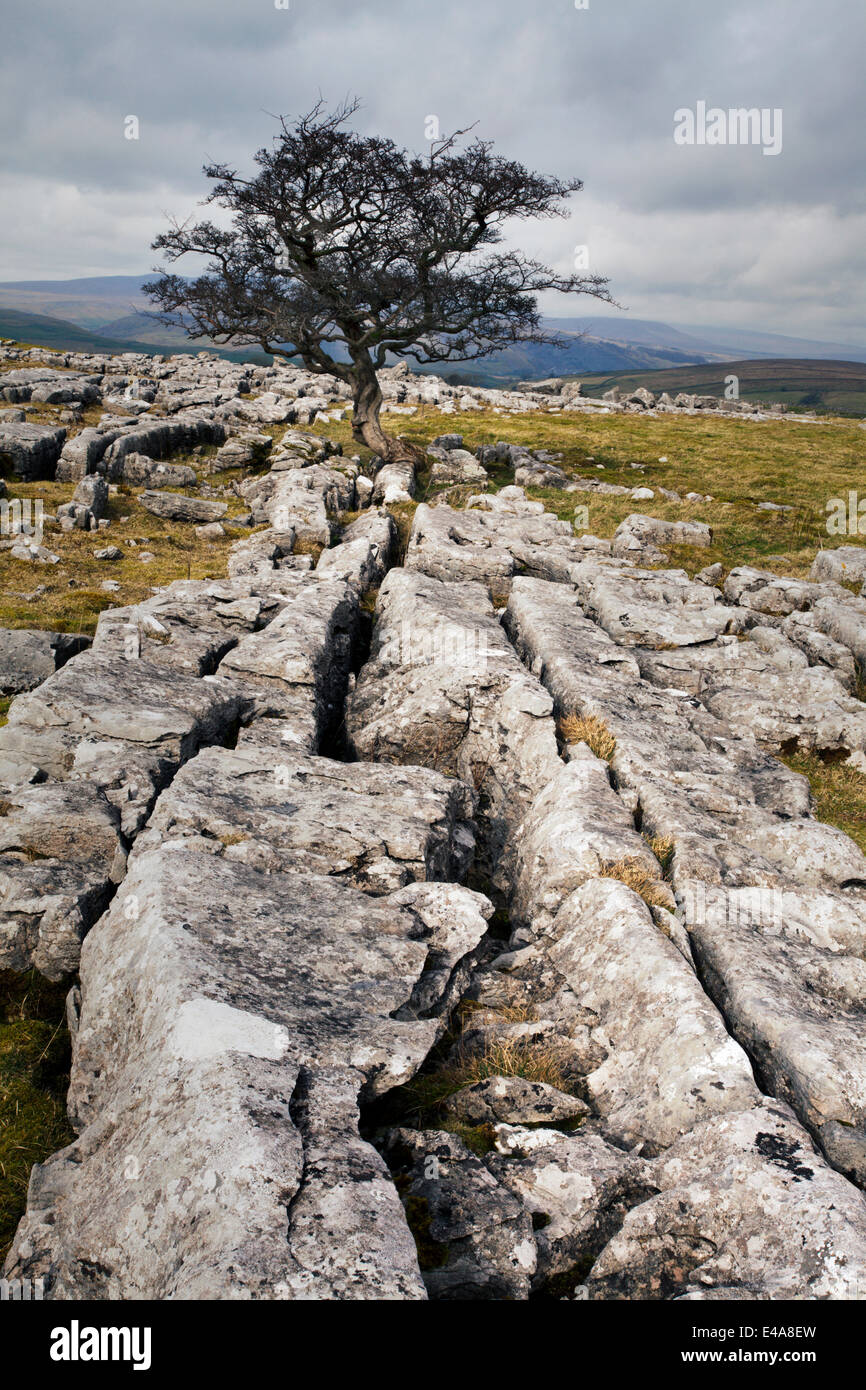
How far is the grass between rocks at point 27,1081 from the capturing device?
21.5 feet

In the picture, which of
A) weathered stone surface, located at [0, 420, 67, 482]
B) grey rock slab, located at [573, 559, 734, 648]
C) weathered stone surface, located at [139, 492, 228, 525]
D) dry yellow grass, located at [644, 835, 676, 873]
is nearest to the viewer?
dry yellow grass, located at [644, 835, 676, 873]

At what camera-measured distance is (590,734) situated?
41.8 feet

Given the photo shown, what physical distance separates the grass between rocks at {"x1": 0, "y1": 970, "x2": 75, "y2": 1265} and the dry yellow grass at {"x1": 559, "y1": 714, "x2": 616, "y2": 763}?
8356mm

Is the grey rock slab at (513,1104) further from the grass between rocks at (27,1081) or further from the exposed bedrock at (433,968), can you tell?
the grass between rocks at (27,1081)

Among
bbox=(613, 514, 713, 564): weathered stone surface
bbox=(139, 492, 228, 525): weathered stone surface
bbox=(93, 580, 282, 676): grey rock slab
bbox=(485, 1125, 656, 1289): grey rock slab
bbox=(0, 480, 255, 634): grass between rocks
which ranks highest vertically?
bbox=(139, 492, 228, 525): weathered stone surface

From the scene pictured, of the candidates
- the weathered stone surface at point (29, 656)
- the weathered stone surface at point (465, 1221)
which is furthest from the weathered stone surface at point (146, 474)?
the weathered stone surface at point (465, 1221)

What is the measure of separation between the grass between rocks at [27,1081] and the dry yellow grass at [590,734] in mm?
8356

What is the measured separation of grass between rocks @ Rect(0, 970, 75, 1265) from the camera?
6.56 meters

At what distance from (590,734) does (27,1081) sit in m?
9.15

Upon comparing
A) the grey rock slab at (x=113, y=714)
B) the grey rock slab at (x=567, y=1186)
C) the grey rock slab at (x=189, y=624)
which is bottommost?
the grey rock slab at (x=567, y=1186)

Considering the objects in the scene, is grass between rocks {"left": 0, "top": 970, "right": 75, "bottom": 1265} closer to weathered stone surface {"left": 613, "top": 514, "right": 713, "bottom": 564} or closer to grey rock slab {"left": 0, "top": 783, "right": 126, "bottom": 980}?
grey rock slab {"left": 0, "top": 783, "right": 126, "bottom": 980}

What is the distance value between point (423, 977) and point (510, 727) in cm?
586

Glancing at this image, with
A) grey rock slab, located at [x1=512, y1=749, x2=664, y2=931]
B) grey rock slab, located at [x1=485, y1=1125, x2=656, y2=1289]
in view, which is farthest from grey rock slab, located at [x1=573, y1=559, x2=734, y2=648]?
grey rock slab, located at [x1=485, y1=1125, x2=656, y2=1289]

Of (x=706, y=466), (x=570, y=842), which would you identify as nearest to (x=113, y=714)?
(x=570, y=842)
